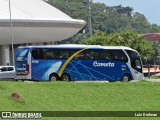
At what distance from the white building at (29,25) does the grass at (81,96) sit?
2986 cm

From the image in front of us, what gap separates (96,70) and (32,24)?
22.5 meters

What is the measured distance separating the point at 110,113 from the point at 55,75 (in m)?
Result: 18.0

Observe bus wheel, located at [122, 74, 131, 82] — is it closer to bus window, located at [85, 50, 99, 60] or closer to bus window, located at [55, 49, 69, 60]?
bus window, located at [85, 50, 99, 60]

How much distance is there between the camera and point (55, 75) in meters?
34.4

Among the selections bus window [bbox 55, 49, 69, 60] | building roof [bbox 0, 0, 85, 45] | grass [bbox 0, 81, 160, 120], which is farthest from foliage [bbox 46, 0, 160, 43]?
grass [bbox 0, 81, 160, 120]

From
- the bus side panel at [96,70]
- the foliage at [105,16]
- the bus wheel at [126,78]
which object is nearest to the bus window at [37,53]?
the bus side panel at [96,70]

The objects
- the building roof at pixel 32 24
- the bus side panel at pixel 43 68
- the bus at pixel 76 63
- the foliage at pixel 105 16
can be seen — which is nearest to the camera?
the bus side panel at pixel 43 68

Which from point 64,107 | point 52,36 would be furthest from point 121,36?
point 64,107

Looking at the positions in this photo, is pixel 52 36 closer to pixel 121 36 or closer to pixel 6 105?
pixel 121 36

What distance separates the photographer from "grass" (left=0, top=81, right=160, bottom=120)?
70.9ft

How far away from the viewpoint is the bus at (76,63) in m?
34.0

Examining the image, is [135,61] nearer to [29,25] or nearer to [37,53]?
[37,53]

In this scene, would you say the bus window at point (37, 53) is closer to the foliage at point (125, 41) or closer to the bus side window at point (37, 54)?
the bus side window at point (37, 54)

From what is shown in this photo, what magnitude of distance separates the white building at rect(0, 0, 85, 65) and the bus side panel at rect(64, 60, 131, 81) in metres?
21.2
